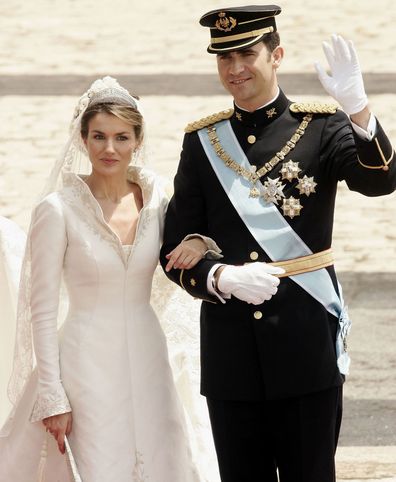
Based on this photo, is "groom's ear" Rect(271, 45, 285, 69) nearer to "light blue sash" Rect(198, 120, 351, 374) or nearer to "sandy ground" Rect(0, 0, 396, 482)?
"light blue sash" Rect(198, 120, 351, 374)

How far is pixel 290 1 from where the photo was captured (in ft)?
44.8

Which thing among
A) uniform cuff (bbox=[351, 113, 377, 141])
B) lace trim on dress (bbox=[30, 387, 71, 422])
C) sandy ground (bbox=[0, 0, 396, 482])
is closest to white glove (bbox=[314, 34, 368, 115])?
uniform cuff (bbox=[351, 113, 377, 141])

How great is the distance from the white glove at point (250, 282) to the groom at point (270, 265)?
1 cm

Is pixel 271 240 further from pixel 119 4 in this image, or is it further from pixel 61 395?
pixel 119 4

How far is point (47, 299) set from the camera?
3949 millimetres

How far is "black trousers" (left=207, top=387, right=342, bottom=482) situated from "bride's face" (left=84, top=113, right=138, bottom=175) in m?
0.73

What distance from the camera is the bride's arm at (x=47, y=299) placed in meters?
3.92

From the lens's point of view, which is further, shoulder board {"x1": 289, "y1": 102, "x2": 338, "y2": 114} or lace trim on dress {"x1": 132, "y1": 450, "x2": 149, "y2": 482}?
lace trim on dress {"x1": 132, "y1": 450, "x2": 149, "y2": 482}

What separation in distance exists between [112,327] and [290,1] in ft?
33.0

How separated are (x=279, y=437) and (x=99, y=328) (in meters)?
0.63

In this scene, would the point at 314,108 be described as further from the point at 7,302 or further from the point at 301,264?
the point at 7,302

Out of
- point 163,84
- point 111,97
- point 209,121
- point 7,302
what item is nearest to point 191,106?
point 163,84

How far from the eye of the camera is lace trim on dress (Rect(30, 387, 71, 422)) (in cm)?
391

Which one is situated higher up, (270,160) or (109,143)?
(109,143)
